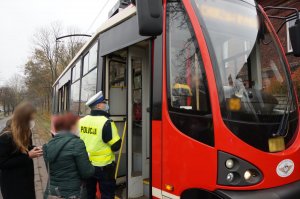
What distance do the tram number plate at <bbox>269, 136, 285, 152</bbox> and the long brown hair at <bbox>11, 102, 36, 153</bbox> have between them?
8.09ft

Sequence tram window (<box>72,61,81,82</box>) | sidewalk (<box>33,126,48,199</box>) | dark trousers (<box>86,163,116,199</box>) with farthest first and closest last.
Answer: tram window (<box>72,61,81,82</box>) < sidewalk (<box>33,126,48,199</box>) < dark trousers (<box>86,163,116,199</box>)

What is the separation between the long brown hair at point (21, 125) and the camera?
11.2 ft

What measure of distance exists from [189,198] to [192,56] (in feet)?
4.66

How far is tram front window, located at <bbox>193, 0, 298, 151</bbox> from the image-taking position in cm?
316

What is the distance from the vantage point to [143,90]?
5.16m

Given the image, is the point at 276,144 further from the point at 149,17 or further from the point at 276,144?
the point at 149,17

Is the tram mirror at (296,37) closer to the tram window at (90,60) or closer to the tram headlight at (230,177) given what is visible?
the tram headlight at (230,177)

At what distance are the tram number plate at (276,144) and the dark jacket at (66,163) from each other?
71.5 inches

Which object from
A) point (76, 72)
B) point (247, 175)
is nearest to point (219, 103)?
point (247, 175)

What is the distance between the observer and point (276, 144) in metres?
3.27

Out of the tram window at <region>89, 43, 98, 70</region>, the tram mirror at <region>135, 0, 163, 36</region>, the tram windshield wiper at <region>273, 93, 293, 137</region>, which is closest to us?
the tram mirror at <region>135, 0, 163, 36</region>

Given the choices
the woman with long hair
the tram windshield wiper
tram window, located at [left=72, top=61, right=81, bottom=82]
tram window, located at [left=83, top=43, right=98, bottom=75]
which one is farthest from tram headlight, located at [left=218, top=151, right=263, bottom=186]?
tram window, located at [left=72, top=61, right=81, bottom=82]

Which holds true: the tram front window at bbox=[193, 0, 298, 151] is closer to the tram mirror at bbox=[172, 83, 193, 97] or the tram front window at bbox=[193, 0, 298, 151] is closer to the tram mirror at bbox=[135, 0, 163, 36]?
the tram mirror at bbox=[172, 83, 193, 97]

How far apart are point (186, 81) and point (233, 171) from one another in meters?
1.02
